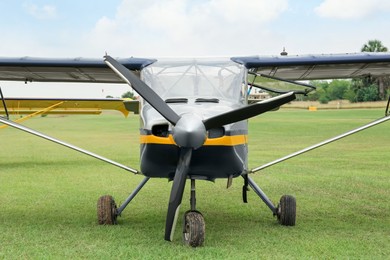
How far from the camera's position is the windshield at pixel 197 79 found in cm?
Result: 661

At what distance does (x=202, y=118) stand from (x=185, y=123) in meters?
0.28

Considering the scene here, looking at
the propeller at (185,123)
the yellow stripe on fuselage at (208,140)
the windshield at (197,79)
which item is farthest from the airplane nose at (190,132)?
the windshield at (197,79)

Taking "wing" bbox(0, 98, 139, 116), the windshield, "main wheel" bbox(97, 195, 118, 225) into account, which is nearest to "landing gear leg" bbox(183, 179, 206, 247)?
the windshield

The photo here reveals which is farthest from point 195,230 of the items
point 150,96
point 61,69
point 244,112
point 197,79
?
point 61,69

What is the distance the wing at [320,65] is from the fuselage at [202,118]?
762 millimetres

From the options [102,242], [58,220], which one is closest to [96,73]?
[58,220]

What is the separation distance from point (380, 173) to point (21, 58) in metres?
9.10

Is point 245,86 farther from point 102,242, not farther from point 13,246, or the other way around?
point 13,246

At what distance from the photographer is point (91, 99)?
1664 centimetres

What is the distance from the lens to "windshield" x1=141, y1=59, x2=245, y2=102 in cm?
661

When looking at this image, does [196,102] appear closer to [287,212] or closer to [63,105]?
[287,212]

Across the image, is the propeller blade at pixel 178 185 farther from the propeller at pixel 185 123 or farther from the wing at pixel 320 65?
the wing at pixel 320 65

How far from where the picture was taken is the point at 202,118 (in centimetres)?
566

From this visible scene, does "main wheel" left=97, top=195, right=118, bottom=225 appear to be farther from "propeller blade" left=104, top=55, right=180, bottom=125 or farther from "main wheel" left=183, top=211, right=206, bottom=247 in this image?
"propeller blade" left=104, top=55, right=180, bottom=125
